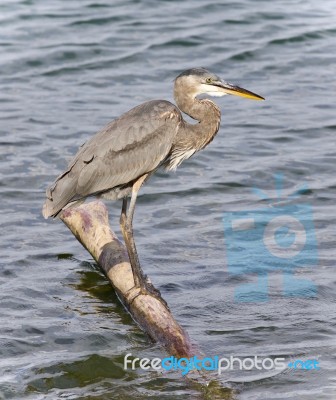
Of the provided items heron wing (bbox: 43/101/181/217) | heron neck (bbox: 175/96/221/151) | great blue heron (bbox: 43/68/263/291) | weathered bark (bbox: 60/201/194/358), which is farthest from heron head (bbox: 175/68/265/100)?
weathered bark (bbox: 60/201/194/358)

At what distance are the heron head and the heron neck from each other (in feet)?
0.43

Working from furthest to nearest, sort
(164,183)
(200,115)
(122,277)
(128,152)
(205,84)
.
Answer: (164,183)
(200,115)
(205,84)
(128,152)
(122,277)

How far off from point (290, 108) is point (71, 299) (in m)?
6.40

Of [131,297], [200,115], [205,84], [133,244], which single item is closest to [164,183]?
[200,115]

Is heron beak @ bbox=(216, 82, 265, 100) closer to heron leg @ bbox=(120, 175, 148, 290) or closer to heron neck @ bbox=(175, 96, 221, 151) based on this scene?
heron neck @ bbox=(175, 96, 221, 151)

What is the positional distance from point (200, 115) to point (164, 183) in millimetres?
3166

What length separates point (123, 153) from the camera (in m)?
8.52

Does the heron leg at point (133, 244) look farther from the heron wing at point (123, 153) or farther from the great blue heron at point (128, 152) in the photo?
the heron wing at point (123, 153)

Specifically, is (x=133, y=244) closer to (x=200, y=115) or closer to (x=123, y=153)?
(x=123, y=153)

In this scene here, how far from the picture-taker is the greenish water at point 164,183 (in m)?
7.66

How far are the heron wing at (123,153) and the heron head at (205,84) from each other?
0.82 feet

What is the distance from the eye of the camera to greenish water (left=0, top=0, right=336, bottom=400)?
25.1 feet

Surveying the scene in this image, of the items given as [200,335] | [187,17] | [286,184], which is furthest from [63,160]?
[187,17]

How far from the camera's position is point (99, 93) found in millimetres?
14891
